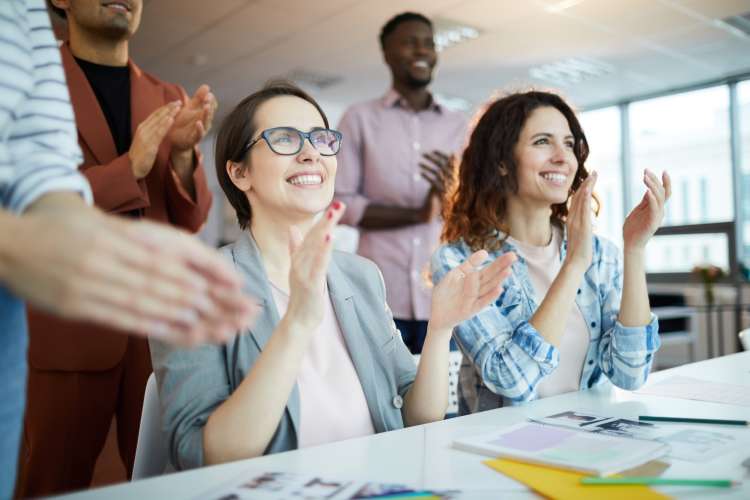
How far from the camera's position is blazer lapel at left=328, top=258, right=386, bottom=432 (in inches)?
50.8

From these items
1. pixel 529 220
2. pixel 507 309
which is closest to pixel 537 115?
pixel 529 220

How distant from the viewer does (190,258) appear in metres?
0.56

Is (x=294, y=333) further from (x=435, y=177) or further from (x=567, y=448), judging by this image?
Result: (x=435, y=177)

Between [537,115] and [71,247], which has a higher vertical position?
[537,115]

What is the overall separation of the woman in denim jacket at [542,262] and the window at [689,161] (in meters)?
5.58

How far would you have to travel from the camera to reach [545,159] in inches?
73.5

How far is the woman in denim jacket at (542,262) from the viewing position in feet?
5.17

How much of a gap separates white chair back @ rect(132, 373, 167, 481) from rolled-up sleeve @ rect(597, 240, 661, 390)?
1.10 meters

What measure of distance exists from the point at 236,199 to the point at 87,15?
75cm

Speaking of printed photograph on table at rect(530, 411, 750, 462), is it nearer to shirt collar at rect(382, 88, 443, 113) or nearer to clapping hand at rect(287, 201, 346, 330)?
clapping hand at rect(287, 201, 346, 330)

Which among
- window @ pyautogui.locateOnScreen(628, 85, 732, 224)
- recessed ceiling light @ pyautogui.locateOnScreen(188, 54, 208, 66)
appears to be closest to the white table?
recessed ceiling light @ pyautogui.locateOnScreen(188, 54, 208, 66)

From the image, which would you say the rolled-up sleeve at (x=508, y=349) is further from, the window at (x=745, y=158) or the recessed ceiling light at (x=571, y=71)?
the window at (x=745, y=158)

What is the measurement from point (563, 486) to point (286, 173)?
85cm

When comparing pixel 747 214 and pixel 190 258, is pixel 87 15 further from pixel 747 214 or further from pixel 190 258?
pixel 747 214
